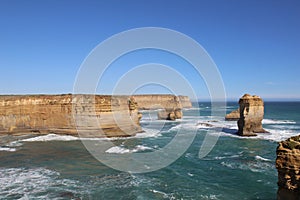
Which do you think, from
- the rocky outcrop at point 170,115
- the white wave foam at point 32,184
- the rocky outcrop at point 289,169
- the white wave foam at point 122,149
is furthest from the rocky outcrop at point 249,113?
the rocky outcrop at point 170,115

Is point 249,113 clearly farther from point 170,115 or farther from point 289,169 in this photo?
point 170,115

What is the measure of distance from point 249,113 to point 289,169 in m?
21.6

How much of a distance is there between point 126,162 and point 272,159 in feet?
35.8

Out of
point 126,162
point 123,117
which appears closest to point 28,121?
point 123,117

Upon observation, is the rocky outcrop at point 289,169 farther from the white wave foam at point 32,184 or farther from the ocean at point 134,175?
the white wave foam at point 32,184

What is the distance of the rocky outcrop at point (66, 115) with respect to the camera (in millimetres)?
28469

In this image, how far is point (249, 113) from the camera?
28500 millimetres

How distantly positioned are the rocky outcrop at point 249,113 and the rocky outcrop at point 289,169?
69.1 feet

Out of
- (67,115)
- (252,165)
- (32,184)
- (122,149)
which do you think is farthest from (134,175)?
(67,115)

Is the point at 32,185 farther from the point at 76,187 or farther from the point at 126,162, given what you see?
the point at 126,162

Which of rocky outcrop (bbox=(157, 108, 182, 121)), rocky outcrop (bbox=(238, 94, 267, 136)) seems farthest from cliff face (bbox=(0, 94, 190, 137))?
rocky outcrop (bbox=(157, 108, 182, 121))

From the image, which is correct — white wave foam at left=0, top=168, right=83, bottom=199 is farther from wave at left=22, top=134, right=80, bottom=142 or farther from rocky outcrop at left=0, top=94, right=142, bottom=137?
rocky outcrop at left=0, top=94, right=142, bottom=137

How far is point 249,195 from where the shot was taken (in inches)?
456

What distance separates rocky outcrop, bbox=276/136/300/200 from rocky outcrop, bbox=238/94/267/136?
69.1 feet
